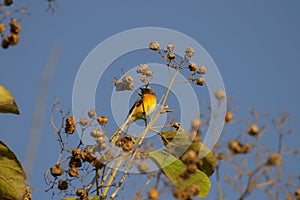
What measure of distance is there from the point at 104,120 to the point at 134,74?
439mm

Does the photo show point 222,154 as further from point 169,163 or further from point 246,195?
point 169,163

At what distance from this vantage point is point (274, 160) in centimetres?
214

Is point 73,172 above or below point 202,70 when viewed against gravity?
below

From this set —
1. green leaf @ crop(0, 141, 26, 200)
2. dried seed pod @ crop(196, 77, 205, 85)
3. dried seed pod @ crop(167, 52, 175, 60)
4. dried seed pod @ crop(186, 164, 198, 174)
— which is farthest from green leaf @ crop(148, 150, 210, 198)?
dried seed pod @ crop(186, 164, 198, 174)

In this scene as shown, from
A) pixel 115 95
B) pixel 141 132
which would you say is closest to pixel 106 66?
pixel 115 95

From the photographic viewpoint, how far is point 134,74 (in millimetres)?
3184

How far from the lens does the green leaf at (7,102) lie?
2768 mm

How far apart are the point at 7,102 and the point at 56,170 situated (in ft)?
1.26

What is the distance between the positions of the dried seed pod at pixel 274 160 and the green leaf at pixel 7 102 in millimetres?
1229

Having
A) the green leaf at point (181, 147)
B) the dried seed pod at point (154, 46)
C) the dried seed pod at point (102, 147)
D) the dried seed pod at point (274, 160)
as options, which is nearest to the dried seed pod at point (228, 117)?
the dried seed pod at point (274, 160)

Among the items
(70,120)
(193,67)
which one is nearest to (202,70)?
(193,67)

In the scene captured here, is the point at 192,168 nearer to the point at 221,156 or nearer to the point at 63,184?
the point at 221,156

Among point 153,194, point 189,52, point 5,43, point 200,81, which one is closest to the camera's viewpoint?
point 153,194

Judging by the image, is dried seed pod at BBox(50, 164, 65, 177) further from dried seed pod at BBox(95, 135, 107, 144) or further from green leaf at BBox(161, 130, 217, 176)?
green leaf at BBox(161, 130, 217, 176)
